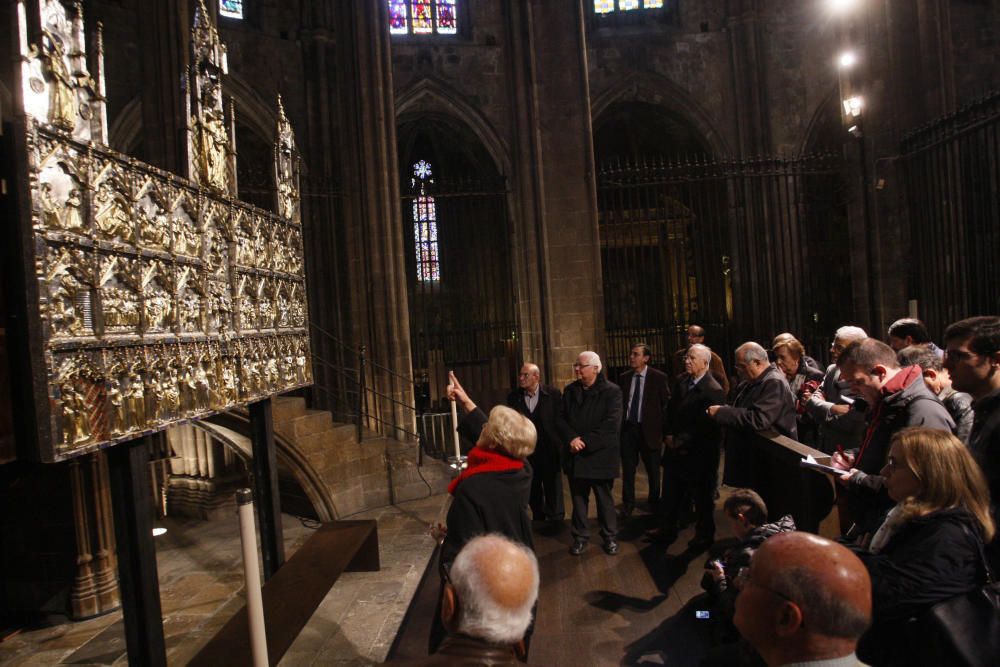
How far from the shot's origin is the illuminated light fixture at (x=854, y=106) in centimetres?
1070

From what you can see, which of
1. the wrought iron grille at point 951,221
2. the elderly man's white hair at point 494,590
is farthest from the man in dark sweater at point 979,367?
the wrought iron grille at point 951,221

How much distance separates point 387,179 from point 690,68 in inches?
325

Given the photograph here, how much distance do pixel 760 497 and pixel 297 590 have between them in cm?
261

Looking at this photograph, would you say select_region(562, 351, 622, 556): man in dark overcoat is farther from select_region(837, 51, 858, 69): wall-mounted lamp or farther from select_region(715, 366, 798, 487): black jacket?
select_region(837, 51, 858, 69): wall-mounted lamp

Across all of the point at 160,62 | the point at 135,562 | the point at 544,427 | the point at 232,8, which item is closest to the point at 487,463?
the point at 135,562

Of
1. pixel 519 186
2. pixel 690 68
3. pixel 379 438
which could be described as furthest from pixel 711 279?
pixel 379 438

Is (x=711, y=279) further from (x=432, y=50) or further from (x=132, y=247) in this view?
(x=132, y=247)

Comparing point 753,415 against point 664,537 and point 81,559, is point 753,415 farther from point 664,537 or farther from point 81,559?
point 81,559

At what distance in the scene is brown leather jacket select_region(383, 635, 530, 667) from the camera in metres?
1.49

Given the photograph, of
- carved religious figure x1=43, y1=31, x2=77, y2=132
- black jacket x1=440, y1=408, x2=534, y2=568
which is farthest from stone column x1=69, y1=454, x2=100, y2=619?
carved religious figure x1=43, y1=31, x2=77, y2=132

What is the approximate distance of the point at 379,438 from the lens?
8000mm

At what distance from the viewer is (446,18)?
49.0 feet

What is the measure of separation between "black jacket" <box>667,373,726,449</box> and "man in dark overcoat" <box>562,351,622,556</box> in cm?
47

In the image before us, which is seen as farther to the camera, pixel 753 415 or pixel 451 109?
pixel 451 109
